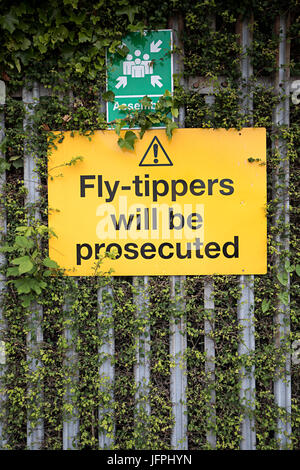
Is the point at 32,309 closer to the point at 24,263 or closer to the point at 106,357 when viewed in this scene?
the point at 24,263

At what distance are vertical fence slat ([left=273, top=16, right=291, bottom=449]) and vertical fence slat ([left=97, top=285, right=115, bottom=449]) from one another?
124 cm

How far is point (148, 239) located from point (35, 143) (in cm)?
112

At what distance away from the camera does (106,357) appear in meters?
2.35

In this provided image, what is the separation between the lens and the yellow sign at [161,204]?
7.75ft

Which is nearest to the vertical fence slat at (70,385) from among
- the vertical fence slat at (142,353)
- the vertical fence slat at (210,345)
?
the vertical fence slat at (142,353)

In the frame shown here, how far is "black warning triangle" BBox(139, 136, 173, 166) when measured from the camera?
2.36 m

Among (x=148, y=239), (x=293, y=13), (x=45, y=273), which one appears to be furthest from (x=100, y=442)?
(x=293, y=13)

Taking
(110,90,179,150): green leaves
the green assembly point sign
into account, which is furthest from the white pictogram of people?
(110,90,179,150): green leaves

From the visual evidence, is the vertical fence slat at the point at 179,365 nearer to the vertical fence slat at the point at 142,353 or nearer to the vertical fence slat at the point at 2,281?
the vertical fence slat at the point at 142,353

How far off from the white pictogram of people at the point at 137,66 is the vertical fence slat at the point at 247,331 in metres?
0.70

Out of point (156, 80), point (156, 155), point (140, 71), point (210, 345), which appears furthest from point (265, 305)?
point (140, 71)

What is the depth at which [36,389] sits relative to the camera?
A: 2357 mm

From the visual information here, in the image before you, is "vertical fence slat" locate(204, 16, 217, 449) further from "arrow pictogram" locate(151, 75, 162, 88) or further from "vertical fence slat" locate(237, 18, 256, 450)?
"arrow pictogram" locate(151, 75, 162, 88)

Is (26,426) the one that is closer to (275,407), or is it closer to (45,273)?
(45,273)
